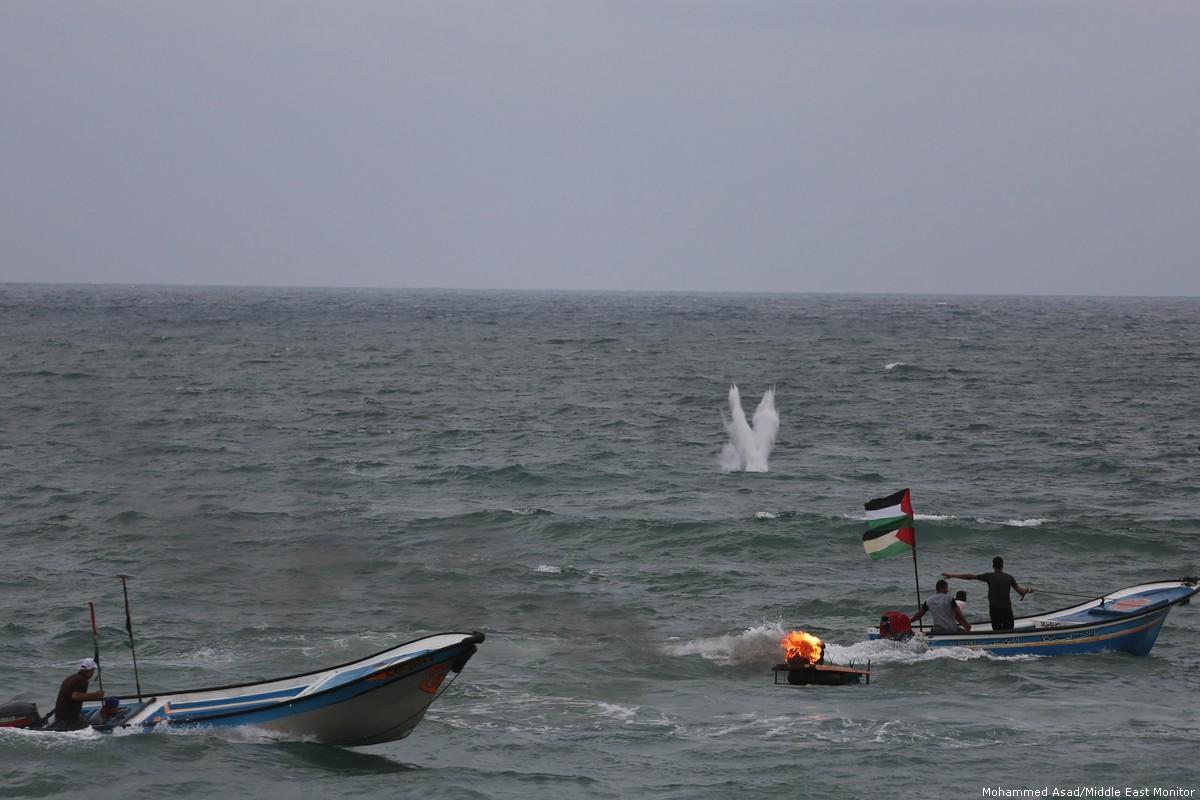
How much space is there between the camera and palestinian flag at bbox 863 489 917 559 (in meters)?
27.0

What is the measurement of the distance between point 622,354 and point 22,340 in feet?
168

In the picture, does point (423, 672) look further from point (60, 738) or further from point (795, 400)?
point (795, 400)

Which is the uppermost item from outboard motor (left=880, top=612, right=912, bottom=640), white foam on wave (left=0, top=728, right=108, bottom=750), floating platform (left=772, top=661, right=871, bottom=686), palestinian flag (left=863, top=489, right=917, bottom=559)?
palestinian flag (left=863, top=489, right=917, bottom=559)

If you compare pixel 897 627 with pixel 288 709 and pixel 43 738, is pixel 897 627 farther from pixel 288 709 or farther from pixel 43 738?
pixel 43 738

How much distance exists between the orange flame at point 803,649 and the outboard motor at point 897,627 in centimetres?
217

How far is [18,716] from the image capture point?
824 inches

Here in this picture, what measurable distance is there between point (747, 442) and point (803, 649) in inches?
1138

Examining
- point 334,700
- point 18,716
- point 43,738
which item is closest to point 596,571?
point 334,700

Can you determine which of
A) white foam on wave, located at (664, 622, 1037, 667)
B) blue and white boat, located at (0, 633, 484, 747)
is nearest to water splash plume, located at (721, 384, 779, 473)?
white foam on wave, located at (664, 622, 1037, 667)

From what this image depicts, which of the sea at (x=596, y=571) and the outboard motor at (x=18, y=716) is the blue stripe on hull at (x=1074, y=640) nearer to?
the sea at (x=596, y=571)

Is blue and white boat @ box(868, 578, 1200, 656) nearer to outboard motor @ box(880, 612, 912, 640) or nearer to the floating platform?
outboard motor @ box(880, 612, 912, 640)

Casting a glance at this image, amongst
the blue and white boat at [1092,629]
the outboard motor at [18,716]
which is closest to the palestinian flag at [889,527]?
the blue and white boat at [1092,629]

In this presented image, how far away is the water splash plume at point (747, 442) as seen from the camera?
51.0 meters

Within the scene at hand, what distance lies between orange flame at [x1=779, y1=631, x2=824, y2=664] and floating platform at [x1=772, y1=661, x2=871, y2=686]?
4.9 inches
